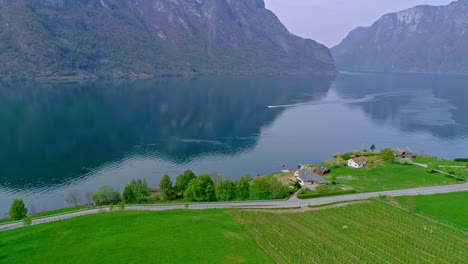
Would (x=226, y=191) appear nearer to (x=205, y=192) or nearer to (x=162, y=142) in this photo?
(x=205, y=192)

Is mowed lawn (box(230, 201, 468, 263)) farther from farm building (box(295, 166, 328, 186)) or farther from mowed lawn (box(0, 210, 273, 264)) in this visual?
farm building (box(295, 166, 328, 186))

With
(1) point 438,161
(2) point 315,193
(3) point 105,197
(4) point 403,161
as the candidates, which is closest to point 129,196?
(3) point 105,197

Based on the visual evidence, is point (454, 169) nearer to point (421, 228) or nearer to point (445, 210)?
point (445, 210)

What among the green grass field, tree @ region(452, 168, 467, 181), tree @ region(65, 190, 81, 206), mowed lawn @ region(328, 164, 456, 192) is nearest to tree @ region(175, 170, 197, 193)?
tree @ region(65, 190, 81, 206)

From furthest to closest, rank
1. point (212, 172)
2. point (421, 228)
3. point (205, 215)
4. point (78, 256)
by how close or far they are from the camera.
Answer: point (212, 172) < point (205, 215) < point (421, 228) < point (78, 256)

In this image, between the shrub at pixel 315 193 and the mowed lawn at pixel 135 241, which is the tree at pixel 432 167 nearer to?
the shrub at pixel 315 193

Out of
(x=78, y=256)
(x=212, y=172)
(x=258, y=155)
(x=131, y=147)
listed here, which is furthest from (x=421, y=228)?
(x=131, y=147)
